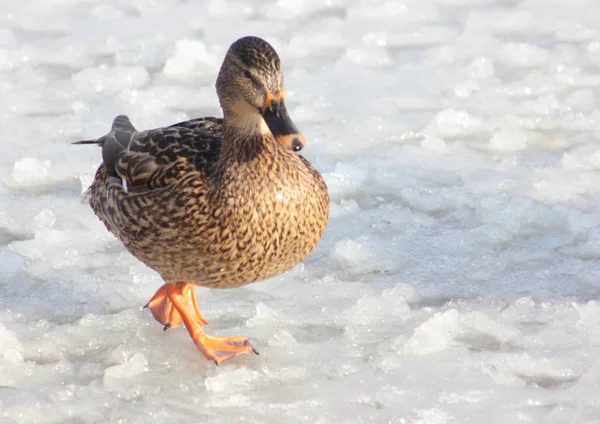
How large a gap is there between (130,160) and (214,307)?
0.73 meters

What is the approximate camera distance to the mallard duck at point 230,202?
3674mm

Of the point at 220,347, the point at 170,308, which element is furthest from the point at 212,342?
the point at 170,308

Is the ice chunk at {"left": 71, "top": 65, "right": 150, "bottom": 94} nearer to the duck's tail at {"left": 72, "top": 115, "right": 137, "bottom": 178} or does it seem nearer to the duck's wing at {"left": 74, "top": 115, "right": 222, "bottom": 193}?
the duck's tail at {"left": 72, "top": 115, "right": 137, "bottom": 178}

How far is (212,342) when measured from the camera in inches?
153

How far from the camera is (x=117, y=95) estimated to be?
633 cm

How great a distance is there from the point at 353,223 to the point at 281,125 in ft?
5.37

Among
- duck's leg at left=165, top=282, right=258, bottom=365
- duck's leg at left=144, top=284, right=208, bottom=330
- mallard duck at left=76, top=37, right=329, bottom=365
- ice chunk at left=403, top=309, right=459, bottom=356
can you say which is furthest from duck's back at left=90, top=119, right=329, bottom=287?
ice chunk at left=403, top=309, right=459, bottom=356

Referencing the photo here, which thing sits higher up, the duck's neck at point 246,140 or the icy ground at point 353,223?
the duck's neck at point 246,140

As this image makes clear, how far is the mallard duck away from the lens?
145 inches

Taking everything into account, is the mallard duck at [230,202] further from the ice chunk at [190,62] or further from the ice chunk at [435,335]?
the ice chunk at [190,62]

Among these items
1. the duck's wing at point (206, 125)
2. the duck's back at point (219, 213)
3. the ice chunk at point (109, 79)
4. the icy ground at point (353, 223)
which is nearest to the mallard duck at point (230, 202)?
the duck's back at point (219, 213)

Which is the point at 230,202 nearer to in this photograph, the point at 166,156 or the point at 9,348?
the point at 166,156

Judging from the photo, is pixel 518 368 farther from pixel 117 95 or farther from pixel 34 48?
pixel 34 48

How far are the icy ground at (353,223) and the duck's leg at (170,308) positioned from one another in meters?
0.06
